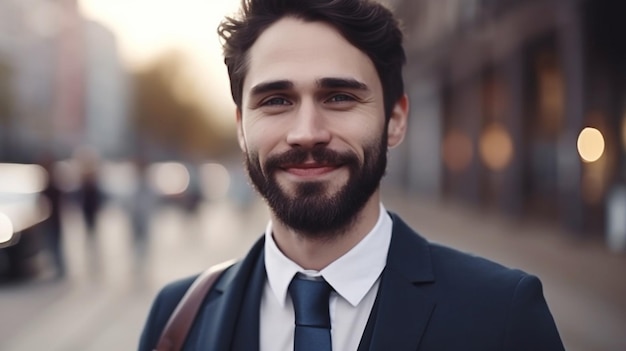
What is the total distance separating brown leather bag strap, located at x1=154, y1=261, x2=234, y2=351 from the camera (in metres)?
2.39

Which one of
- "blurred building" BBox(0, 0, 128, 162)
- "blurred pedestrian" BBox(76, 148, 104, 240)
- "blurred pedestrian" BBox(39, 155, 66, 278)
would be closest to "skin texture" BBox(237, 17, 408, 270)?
"blurred pedestrian" BBox(39, 155, 66, 278)

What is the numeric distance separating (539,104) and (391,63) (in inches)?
762

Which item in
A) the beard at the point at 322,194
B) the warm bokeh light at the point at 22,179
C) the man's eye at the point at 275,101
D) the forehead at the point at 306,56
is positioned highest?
the forehead at the point at 306,56

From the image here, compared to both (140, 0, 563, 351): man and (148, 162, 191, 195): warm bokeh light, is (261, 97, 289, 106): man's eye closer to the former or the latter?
(140, 0, 563, 351): man

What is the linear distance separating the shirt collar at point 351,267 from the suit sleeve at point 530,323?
17.1 inches

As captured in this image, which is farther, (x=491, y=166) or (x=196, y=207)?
(x=196, y=207)

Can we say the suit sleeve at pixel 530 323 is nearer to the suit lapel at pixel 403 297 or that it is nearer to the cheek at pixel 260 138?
the suit lapel at pixel 403 297

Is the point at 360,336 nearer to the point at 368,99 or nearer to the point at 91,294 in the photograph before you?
the point at 368,99

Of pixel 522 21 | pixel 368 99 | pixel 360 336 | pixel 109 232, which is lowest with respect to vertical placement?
pixel 109 232

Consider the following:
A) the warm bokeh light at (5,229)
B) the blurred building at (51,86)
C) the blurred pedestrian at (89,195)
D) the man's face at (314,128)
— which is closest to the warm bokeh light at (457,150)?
the blurred building at (51,86)

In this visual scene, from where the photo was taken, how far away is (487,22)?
2461 centimetres

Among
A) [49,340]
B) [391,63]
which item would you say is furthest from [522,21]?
[391,63]

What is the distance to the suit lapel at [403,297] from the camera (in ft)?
7.01

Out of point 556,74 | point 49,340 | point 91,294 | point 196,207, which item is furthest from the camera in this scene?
point 196,207
